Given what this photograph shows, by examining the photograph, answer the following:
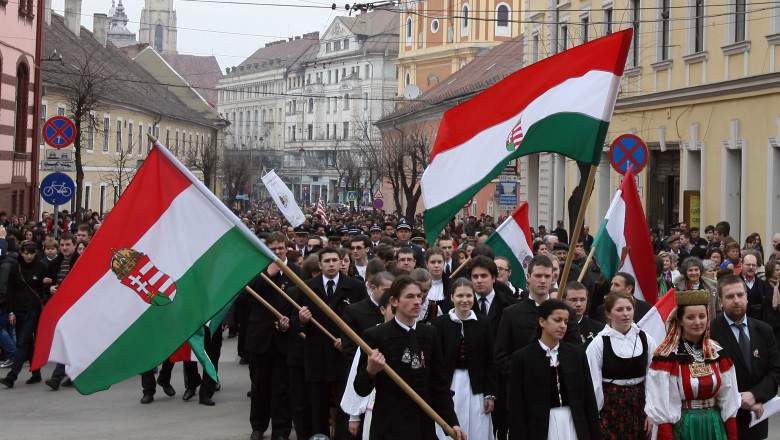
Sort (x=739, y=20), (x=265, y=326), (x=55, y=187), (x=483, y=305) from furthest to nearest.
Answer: (x=739, y=20) → (x=55, y=187) → (x=265, y=326) → (x=483, y=305)

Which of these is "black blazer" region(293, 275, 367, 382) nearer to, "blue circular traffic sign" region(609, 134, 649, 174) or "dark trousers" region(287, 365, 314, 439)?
"dark trousers" region(287, 365, 314, 439)

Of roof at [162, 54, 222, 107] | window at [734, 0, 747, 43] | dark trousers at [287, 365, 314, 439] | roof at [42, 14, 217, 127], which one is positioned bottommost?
dark trousers at [287, 365, 314, 439]

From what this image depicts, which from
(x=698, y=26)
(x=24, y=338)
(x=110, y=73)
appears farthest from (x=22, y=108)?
(x=110, y=73)

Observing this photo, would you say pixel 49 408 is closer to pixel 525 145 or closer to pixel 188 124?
pixel 525 145

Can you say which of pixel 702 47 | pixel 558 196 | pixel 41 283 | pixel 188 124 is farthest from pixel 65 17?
pixel 41 283

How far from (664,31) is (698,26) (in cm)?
224

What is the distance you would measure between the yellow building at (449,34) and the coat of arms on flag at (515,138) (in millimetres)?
71803

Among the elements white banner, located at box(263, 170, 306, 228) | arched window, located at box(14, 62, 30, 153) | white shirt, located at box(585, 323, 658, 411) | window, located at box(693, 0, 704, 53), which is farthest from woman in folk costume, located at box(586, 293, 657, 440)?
arched window, located at box(14, 62, 30, 153)

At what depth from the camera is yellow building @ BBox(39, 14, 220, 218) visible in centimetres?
5116

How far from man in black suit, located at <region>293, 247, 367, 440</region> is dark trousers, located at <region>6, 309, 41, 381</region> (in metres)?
5.64

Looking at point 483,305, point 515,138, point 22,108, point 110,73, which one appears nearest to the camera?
point 515,138

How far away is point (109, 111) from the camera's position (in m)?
60.2

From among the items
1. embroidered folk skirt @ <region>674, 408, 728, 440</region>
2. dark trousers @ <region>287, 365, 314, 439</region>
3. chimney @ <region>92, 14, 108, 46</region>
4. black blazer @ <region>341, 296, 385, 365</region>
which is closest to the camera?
embroidered folk skirt @ <region>674, 408, 728, 440</region>

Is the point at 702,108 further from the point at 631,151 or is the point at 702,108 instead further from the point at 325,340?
the point at 325,340
